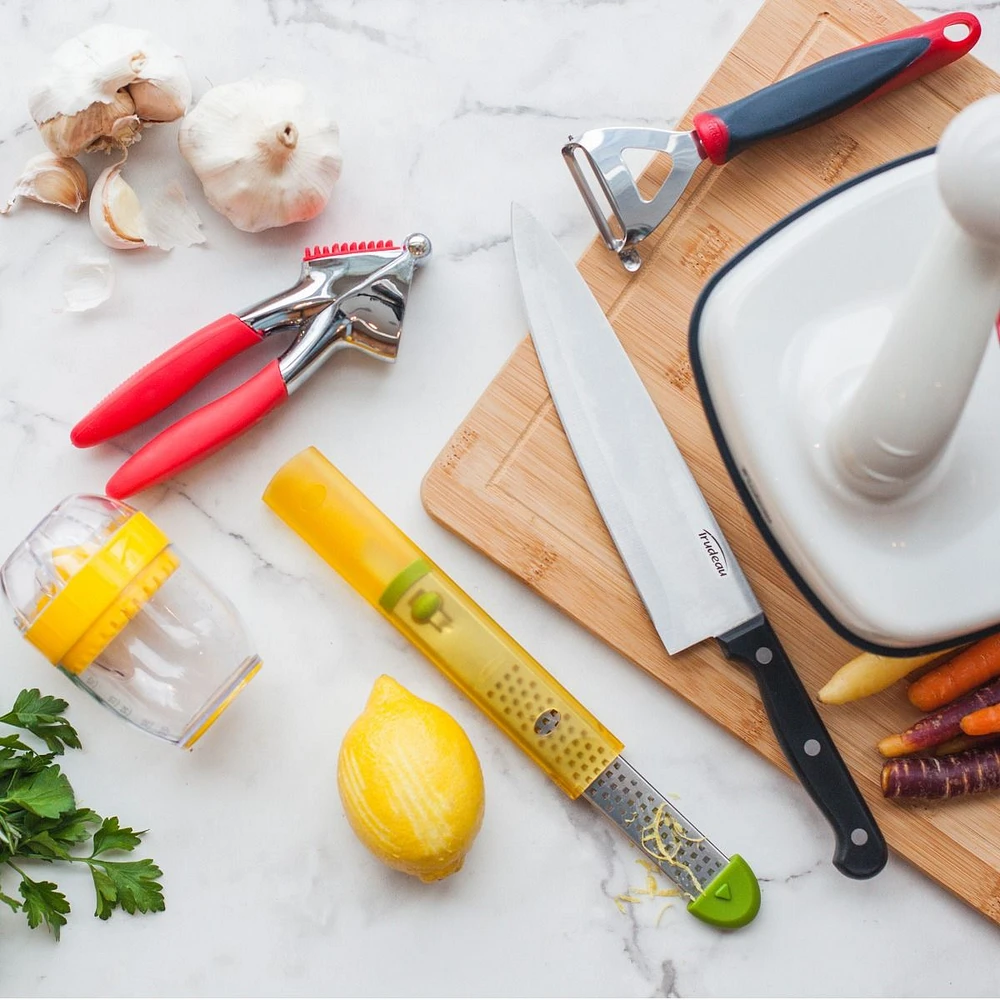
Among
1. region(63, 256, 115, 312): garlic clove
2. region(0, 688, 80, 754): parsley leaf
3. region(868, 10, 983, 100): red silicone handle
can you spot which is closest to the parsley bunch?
region(0, 688, 80, 754): parsley leaf

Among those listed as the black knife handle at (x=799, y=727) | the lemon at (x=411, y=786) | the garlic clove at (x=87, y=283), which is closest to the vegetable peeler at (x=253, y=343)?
the garlic clove at (x=87, y=283)

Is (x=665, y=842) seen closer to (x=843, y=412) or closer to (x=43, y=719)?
(x=843, y=412)

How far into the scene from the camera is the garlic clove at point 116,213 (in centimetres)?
101

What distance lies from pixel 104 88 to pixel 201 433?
0.34 metres

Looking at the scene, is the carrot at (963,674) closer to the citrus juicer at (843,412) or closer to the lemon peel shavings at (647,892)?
the citrus juicer at (843,412)

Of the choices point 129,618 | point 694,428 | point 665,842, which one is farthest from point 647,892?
point 129,618

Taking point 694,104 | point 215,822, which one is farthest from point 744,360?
point 215,822

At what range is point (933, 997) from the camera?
102 centimetres

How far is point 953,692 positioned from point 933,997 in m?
0.32

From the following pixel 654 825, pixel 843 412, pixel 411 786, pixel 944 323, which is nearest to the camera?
pixel 944 323

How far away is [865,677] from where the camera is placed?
3.11ft

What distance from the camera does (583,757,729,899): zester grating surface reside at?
1.00 m

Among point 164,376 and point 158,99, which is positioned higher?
point 158,99

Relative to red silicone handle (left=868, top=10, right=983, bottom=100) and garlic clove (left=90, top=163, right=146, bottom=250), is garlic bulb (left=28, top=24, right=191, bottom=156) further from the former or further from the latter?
red silicone handle (left=868, top=10, right=983, bottom=100)
